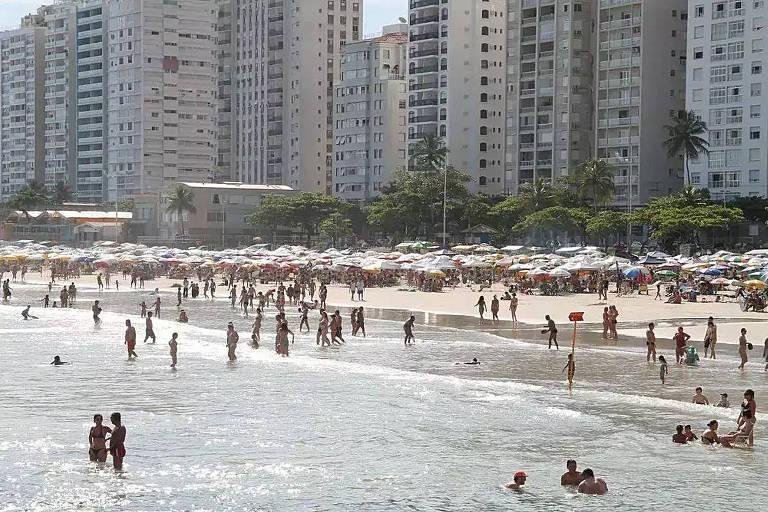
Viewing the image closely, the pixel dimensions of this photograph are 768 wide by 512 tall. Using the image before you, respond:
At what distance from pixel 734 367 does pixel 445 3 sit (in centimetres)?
10286

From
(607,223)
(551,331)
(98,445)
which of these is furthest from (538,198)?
(98,445)

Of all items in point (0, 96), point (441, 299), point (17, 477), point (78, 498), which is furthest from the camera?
point (0, 96)

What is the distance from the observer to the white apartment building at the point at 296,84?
15838cm

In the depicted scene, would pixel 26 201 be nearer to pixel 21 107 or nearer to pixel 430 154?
pixel 21 107

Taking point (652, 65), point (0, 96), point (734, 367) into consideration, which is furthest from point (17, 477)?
point (0, 96)

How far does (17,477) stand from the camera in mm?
22578

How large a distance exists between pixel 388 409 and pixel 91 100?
5948 inches

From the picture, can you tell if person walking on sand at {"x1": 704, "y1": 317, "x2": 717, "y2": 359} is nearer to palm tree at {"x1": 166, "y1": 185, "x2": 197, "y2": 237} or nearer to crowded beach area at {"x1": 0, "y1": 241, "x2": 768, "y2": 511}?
crowded beach area at {"x1": 0, "y1": 241, "x2": 768, "y2": 511}

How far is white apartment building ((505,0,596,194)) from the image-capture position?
120000 mm

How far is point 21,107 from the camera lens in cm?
19050

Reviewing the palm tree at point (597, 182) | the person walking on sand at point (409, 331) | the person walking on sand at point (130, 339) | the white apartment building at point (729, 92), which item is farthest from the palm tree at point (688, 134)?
the person walking on sand at point (130, 339)

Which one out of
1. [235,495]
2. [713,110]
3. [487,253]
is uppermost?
[713,110]

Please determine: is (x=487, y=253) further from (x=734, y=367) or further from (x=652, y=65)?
(x=734, y=367)

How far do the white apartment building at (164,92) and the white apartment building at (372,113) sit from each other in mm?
24527
